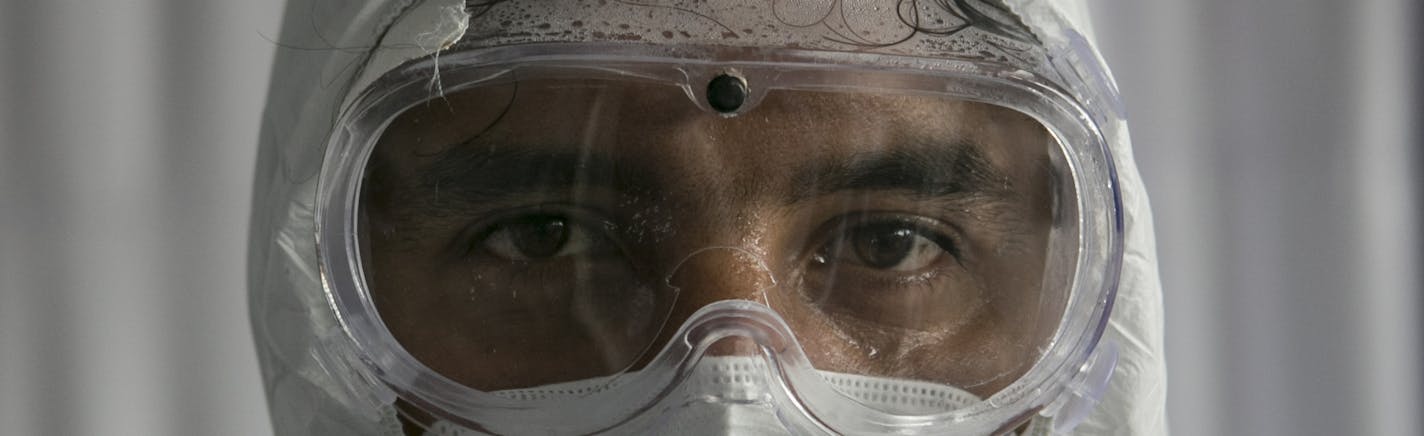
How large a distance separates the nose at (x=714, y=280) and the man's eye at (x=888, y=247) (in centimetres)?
7

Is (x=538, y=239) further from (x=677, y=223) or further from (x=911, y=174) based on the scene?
(x=911, y=174)

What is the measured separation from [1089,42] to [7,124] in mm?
1297

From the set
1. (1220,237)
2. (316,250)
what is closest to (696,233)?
(316,250)

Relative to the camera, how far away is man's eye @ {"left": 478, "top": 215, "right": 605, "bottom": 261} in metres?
0.95

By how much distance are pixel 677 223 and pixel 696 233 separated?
0.02 meters

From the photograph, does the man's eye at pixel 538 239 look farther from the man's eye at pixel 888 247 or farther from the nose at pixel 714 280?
the man's eye at pixel 888 247

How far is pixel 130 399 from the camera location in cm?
161

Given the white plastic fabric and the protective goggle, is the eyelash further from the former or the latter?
the white plastic fabric

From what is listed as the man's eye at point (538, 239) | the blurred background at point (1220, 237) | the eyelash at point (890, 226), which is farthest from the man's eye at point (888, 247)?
the blurred background at point (1220, 237)

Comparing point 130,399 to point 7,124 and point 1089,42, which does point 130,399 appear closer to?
point 7,124

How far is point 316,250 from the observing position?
3.22 feet

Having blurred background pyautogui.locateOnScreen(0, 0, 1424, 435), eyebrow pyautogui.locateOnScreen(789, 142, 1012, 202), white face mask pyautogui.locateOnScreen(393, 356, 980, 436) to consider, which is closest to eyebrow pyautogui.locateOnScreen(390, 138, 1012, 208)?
eyebrow pyautogui.locateOnScreen(789, 142, 1012, 202)

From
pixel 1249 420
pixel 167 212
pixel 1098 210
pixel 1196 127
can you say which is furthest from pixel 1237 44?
pixel 167 212

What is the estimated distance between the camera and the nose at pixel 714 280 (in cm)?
92
